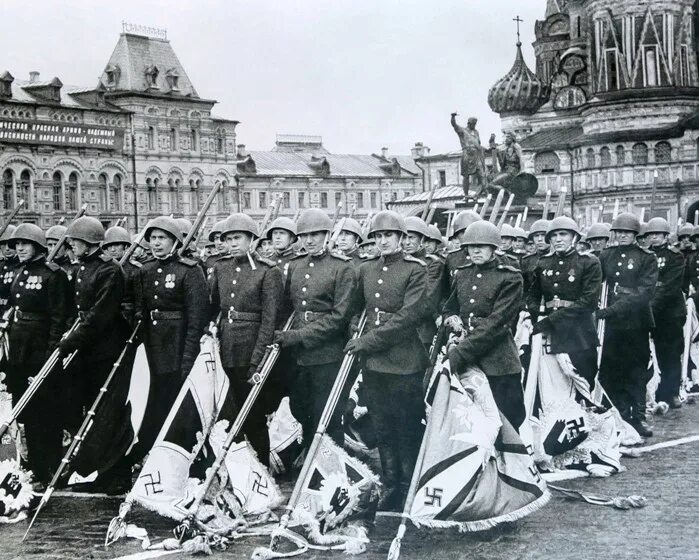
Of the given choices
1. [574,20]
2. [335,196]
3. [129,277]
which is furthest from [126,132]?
[129,277]

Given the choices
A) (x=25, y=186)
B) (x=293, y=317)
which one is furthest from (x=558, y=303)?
(x=25, y=186)

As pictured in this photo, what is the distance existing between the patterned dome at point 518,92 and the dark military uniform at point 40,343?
157ft

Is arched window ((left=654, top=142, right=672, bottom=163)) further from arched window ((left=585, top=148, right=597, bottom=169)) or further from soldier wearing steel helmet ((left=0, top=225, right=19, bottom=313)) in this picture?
soldier wearing steel helmet ((left=0, top=225, right=19, bottom=313))

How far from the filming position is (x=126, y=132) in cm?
5347

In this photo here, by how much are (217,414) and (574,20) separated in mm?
53918

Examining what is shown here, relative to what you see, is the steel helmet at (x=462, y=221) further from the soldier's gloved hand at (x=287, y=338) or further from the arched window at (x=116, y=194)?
the arched window at (x=116, y=194)

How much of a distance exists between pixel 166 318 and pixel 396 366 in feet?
6.65

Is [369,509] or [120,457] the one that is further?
[120,457]

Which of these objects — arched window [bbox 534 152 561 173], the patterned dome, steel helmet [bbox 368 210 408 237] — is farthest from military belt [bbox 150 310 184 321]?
the patterned dome

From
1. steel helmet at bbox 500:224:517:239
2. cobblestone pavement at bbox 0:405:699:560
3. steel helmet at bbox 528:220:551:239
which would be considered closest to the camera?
cobblestone pavement at bbox 0:405:699:560

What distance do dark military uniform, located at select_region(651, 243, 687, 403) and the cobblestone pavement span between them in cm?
397

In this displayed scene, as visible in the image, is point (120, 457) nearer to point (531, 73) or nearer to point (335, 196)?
point (531, 73)

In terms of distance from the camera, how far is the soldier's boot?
7762 millimetres

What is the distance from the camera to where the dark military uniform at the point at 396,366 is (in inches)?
303
